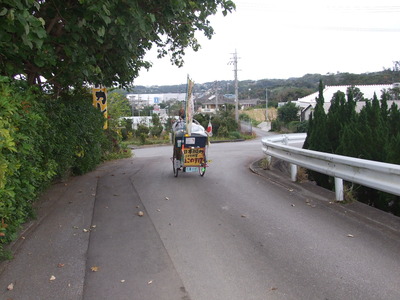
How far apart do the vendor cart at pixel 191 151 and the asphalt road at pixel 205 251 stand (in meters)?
2.44

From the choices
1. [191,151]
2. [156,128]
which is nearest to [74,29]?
[191,151]

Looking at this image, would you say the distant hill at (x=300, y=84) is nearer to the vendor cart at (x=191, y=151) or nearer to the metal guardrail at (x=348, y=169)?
the vendor cart at (x=191, y=151)

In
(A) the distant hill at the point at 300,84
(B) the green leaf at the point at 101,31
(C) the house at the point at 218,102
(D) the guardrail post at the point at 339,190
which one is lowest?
(D) the guardrail post at the point at 339,190

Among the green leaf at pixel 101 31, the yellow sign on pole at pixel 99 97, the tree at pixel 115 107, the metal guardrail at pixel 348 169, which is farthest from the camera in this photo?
the tree at pixel 115 107

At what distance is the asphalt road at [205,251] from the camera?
3.80 m

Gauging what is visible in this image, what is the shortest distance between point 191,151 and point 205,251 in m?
5.72

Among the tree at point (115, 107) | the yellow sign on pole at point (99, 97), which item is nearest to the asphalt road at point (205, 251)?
the yellow sign on pole at point (99, 97)

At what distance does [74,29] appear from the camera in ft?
19.9

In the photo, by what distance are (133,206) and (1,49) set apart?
337 centimetres

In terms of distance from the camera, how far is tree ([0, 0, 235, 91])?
4945 millimetres

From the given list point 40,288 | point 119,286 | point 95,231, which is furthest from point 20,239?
point 119,286

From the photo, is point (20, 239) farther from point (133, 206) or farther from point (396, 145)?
point (396, 145)

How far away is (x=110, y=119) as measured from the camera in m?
17.4

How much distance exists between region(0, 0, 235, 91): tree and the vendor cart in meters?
2.71
